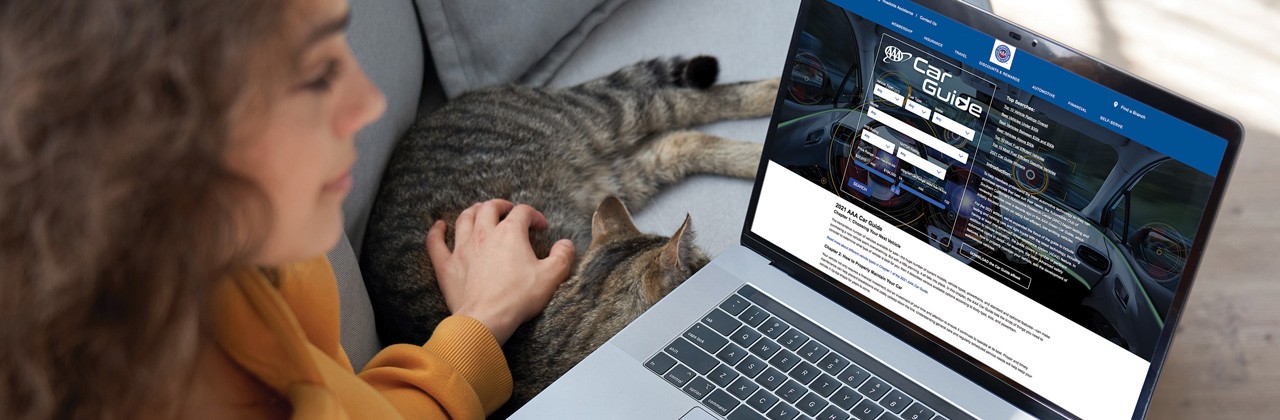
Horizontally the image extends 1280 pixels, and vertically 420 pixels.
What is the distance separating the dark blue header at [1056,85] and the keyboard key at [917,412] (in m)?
0.31

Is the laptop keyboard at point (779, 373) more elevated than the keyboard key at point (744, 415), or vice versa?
the laptop keyboard at point (779, 373)

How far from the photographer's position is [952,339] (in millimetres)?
953

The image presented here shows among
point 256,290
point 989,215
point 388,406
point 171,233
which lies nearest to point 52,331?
point 171,233

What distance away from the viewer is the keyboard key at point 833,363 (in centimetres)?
97

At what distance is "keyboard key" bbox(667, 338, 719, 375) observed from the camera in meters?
0.98

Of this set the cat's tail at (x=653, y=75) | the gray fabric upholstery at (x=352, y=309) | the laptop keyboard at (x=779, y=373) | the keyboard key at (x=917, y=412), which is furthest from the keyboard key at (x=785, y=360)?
the cat's tail at (x=653, y=75)

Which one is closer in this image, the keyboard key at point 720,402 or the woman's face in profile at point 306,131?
the woman's face in profile at point 306,131

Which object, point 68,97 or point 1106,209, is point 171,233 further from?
point 1106,209

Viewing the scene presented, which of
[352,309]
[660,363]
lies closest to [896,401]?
[660,363]

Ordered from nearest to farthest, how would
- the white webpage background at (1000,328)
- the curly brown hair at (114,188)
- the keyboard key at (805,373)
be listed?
the curly brown hair at (114,188) → the white webpage background at (1000,328) → the keyboard key at (805,373)

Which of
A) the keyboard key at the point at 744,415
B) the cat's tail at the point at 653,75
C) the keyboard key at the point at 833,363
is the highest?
the cat's tail at the point at 653,75

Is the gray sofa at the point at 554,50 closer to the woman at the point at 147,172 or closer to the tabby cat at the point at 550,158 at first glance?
the tabby cat at the point at 550,158

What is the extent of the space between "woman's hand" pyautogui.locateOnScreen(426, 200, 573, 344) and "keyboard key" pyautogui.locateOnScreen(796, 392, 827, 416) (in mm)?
383

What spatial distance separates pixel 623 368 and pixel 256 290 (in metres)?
0.37
